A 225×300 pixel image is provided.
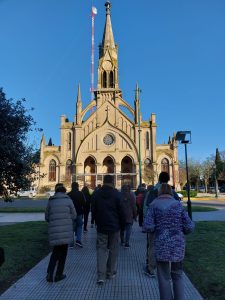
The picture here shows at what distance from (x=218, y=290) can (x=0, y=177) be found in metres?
5.41

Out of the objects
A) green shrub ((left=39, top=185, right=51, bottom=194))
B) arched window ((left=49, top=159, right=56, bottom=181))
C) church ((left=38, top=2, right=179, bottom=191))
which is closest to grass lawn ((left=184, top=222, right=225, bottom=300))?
church ((left=38, top=2, right=179, bottom=191))

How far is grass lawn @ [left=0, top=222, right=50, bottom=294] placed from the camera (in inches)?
286

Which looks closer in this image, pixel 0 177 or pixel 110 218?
pixel 110 218

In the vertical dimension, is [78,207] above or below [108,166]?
below

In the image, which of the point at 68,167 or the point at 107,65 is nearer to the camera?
the point at 68,167

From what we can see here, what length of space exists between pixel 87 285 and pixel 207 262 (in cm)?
315

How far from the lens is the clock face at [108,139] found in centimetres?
6103

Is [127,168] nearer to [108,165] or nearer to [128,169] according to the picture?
[128,169]

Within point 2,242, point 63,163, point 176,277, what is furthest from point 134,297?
point 63,163

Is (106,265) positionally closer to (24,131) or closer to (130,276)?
(130,276)

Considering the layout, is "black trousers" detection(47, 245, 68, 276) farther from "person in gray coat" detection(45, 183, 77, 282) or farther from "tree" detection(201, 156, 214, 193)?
"tree" detection(201, 156, 214, 193)

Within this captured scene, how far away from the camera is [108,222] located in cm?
673

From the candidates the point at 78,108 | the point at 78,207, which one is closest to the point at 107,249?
the point at 78,207

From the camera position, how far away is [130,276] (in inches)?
272
